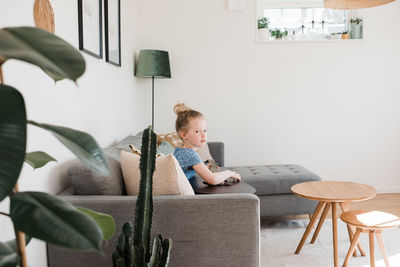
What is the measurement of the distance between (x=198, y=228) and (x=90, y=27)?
1.36m

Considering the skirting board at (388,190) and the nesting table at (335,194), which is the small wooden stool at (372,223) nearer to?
the nesting table at (335,194)

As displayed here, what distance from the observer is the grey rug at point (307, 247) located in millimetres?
A: 2469

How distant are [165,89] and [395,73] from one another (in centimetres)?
248

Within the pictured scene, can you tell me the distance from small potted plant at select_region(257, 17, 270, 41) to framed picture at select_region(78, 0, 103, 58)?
212cm

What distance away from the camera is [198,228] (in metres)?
1.61

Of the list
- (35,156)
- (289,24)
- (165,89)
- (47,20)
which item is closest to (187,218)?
(35,156)

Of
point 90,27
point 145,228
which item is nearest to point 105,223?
point 145,228

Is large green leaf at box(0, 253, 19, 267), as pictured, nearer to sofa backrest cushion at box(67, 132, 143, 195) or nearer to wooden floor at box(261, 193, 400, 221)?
sofa backrest cushion at box(67, 132, 143, 195)

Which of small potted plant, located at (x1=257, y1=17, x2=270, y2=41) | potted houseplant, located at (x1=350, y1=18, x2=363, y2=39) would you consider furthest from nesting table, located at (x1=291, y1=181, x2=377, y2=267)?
potted houseplant, located at (x1=350, y1=18, x2=363, y2=39)

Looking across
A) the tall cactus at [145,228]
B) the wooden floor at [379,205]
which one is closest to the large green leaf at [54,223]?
the tall cactus at [145,228]

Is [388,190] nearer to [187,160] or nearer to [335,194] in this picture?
[335,194]

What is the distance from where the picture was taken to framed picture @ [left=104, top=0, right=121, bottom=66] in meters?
2.69

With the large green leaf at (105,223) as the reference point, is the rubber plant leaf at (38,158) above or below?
above

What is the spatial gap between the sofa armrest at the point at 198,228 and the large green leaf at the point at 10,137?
1083mm
